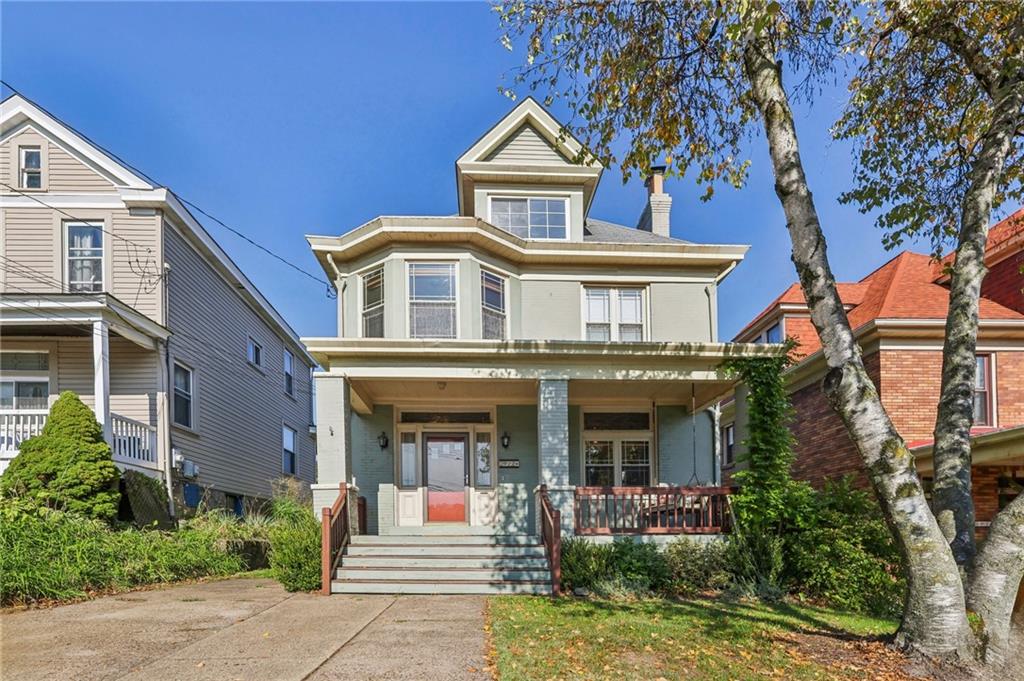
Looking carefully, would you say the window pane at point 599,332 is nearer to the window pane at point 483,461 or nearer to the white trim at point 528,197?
the white trim at point 528,197

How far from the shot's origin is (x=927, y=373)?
12.5 m

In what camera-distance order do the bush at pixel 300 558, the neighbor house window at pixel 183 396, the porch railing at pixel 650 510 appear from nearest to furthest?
the bush at pixel 300 558 < the porch railing at pixel 650 510 < the neighbor house window at pixel 183 396

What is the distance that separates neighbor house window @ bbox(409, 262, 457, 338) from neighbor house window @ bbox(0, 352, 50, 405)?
744 centimetres

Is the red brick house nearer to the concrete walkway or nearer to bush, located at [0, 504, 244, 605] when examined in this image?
the concrete walkway

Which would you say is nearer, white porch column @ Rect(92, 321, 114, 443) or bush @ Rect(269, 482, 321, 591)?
bush @ Rect(269, 482, 321, 591)

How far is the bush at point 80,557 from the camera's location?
8.01 m

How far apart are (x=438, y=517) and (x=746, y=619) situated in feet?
22.0

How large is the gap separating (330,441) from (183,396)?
597 cm

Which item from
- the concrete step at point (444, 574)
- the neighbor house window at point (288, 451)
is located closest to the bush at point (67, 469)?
the concrete step at point (444, 574)

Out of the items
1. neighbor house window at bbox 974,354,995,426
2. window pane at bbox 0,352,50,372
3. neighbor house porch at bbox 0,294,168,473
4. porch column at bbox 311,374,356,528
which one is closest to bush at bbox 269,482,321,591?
porch column at bbox 311,374,356,528

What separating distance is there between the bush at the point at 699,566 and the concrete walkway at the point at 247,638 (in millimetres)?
3070

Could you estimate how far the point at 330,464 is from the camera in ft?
34.1

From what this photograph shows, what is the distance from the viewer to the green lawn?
5.27 m

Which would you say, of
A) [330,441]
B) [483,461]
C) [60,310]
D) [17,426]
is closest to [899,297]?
[483,461]
